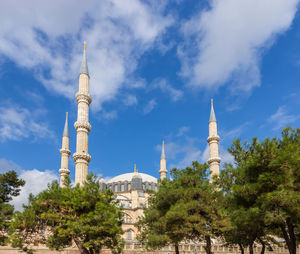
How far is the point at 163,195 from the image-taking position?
2184 cm

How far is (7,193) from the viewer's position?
73.0 feet

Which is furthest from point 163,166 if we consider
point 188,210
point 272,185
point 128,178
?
point 272,185

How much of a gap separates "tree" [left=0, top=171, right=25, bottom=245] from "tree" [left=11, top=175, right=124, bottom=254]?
212 cm

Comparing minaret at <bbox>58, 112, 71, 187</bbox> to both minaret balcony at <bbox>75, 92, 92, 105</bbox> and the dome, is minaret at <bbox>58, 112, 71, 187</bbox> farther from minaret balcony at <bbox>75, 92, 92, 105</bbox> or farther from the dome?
the dome

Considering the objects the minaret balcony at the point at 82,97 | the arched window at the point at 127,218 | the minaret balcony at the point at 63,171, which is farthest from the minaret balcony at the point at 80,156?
the arched window at the point at 127,218

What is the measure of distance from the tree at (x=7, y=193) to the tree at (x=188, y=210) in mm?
9463

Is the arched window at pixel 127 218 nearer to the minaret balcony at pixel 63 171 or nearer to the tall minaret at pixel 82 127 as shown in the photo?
the minaret balcony at pixel 63 171

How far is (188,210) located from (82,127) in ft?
51.2

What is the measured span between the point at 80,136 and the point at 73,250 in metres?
10.8

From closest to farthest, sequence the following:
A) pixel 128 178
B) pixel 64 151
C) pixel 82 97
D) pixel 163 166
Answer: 1. pixel 82 97
2. pixel 64 151
3. pixel 163 166
4. pixel 128 178

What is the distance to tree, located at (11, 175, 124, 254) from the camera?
17.6 m

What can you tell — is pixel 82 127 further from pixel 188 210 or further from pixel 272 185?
pixel 272 185

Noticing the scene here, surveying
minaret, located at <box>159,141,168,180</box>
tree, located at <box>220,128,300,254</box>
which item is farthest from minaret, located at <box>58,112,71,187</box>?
tree, located at <box>220,128,300,254</box>

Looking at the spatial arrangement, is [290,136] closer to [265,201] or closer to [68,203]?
[265,201]
